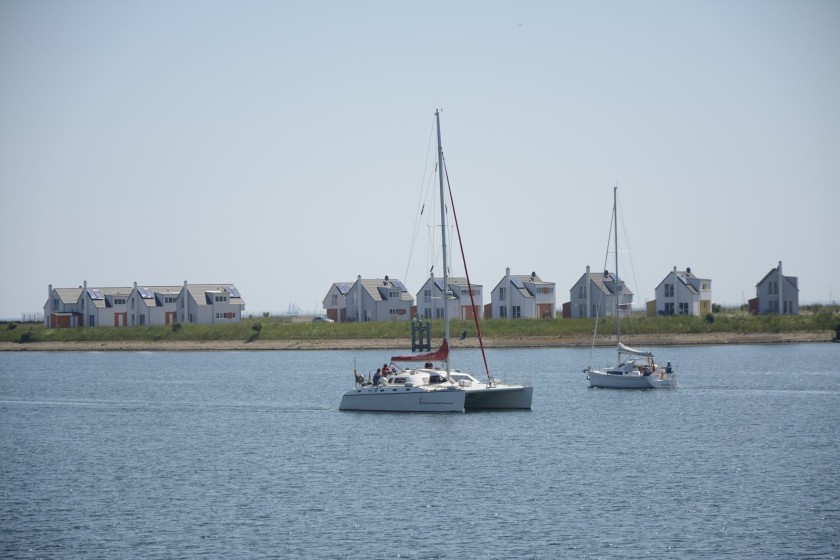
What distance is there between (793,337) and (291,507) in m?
104

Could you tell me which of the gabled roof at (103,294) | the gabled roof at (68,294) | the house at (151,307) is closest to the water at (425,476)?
the house at (151,307)

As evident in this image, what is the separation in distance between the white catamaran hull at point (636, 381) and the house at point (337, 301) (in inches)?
3398

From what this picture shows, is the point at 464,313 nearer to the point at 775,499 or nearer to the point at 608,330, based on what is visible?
the point at 608,330

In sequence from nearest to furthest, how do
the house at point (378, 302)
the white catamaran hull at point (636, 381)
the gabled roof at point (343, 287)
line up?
the white catamaran hull at point (636, 381)
the house at point (378, 302)
the gabled roof at point (343, 287)

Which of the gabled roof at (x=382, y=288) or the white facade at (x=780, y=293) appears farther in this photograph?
the gabled roof at (x=382, y=288)

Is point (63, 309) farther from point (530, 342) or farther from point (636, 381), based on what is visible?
point (636, 381)

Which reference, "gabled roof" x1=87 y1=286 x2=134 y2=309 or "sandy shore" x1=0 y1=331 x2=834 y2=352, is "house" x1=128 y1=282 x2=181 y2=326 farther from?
"sandy shore" x1=0 y1=331 x2=834 y2=352

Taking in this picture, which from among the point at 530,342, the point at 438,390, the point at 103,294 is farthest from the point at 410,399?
the point at 103,294

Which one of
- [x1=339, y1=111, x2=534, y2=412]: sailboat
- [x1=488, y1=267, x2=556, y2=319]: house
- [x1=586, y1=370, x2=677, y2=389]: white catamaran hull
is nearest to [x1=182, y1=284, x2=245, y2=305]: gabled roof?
[x1=488, y1=267, x2=556, y2=319]: house

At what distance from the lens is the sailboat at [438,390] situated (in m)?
62.7

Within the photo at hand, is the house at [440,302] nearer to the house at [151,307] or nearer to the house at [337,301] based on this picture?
the house at [337,301]

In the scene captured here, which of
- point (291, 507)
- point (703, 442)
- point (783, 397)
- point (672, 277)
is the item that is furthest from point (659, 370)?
point (672, 277)

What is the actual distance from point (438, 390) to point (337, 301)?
103 meters

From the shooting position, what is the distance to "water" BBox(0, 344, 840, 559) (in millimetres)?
34250
